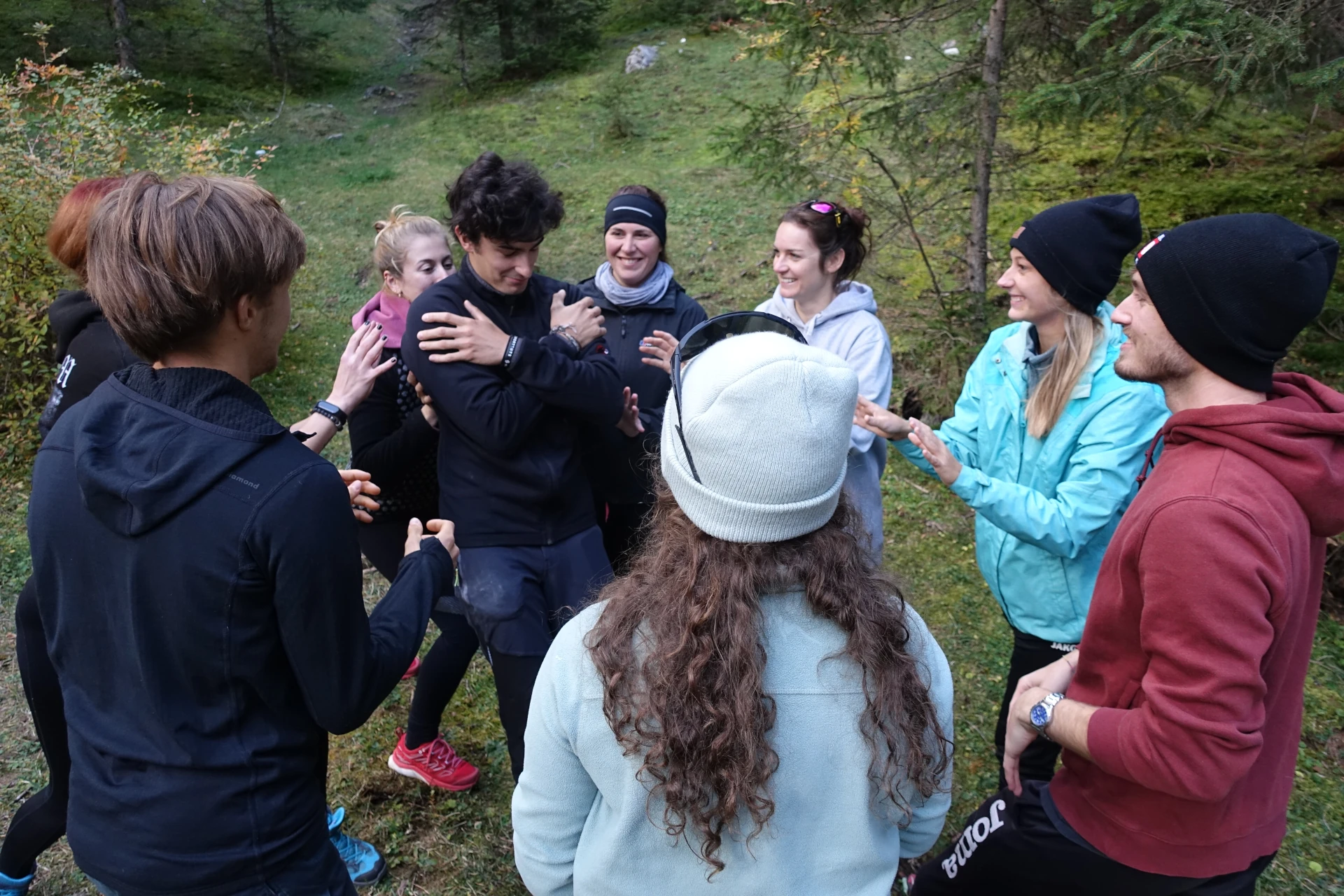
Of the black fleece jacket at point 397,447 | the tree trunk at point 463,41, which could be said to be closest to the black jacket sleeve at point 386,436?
the black fleece jacket at point 397,447

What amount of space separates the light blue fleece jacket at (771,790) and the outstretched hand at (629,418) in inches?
60.7

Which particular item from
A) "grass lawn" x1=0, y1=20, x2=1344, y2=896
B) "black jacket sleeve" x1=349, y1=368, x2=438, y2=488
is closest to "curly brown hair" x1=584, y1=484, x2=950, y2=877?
"grass lawn" x1=0, y1=20, x2=1344, y2=896

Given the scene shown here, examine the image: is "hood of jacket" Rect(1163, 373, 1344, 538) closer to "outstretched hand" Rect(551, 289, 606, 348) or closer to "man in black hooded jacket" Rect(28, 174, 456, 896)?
"man in black hooded jacket" Rect(28, 174, 456, 896)

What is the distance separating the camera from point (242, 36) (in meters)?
22.9

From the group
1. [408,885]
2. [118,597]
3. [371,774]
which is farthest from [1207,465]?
[371,774]

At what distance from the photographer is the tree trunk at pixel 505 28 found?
744 inches

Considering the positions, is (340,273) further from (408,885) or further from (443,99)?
(443,99)

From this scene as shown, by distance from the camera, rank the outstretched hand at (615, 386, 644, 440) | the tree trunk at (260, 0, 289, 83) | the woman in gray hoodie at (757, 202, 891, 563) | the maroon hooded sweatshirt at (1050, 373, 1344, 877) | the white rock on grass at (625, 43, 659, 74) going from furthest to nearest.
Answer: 1. the tree trunk at (260, 0, 289, 83)
2. the white rock on grass at (625, 43, 659, 74)
3. the woman in gray hoodie at (757, 202, 891, 563)
4. the outstretched hand at (615, 386, 644, 440)
5. the maroon hooded sweatshirt at (1050, 373, 1344, 877)

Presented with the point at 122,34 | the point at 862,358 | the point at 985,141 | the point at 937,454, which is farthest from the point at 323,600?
the point at 122,34

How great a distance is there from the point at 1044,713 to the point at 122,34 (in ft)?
80.0

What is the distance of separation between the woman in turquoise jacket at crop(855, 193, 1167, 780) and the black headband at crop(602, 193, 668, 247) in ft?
4.70

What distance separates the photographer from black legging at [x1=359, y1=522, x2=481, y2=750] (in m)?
3.30

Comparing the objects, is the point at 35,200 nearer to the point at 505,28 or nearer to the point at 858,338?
the point at 858,338

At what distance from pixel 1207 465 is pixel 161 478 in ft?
6.34
